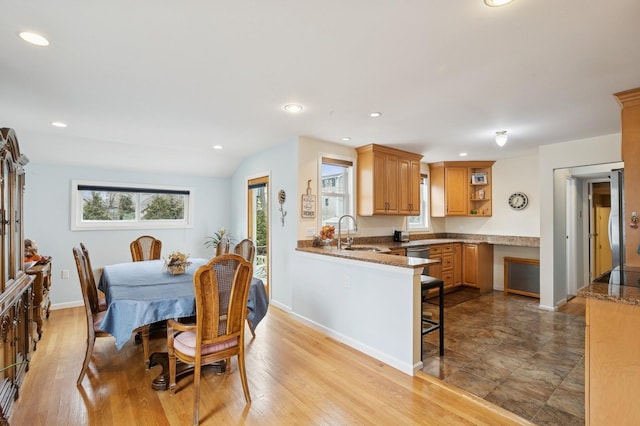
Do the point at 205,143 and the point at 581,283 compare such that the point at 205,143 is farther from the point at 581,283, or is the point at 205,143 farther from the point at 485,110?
the point at 581,283

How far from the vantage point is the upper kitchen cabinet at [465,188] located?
5.79 meters

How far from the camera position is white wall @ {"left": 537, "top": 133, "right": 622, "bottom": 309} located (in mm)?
4227

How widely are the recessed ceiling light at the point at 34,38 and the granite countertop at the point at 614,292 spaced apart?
324cm

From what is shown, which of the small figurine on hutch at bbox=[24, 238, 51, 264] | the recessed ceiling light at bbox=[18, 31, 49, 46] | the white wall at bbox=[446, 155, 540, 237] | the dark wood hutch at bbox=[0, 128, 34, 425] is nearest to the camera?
the recessed ceiling light at bbox=[18, 31, 49, 46]

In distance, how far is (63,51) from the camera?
1941 millimetres

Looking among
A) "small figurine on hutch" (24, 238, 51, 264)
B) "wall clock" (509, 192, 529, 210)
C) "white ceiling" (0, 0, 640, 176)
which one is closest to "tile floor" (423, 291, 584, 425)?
"wall clock" (509, 192, 529, 210)

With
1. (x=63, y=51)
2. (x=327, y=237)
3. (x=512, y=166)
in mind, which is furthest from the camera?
(x=512, y=166)

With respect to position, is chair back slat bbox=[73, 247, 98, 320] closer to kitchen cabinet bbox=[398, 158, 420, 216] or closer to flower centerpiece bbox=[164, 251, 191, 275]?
flower centerpiece bbox=[164, 251, 191, 275]

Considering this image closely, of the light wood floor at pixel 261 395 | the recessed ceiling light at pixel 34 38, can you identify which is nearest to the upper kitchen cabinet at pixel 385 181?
the light wood floor at pixel 261 395

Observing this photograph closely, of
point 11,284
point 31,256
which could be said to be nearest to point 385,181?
point 11,284

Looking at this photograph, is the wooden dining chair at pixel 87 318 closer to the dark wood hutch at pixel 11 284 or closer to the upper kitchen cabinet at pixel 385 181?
the dark wood hutch at pixel 11 284

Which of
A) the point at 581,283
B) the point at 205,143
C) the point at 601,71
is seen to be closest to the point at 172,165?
the point at 205,143

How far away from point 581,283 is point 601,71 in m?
4.07

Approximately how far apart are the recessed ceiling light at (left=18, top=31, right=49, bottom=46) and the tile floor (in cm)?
354
